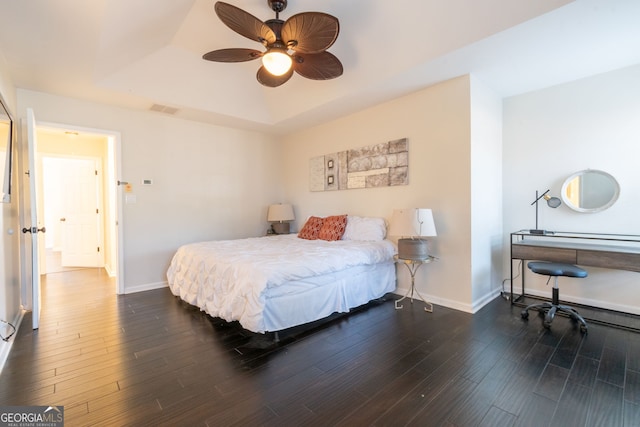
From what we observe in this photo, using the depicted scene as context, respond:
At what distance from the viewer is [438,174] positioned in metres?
3.31

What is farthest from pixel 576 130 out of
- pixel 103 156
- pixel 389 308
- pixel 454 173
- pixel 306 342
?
pixel 103 156

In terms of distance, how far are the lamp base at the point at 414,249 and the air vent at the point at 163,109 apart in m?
3.54

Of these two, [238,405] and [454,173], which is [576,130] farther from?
[238,405]

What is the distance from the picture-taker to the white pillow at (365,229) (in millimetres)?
3766

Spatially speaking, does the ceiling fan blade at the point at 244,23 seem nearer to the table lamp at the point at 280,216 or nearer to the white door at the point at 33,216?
the white door at the point at 33,216

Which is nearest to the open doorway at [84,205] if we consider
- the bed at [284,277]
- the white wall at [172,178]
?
the white wall at [172,178]

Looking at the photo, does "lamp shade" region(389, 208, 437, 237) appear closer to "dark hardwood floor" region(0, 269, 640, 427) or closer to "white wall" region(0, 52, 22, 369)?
"dark hardwood floor" region(0, 269, 640, 427)

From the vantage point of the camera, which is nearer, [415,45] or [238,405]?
[238,405]

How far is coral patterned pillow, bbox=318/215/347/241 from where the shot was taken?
401 cm

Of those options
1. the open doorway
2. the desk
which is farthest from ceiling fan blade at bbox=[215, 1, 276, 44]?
the open doorway

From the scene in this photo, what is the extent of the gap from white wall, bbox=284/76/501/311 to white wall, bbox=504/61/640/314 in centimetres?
32

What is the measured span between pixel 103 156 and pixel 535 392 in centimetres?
699

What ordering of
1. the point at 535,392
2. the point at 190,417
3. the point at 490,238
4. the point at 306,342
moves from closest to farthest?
the point at 190,417 < the point at 535,392 < the point at 306,342 < the point at 490,238

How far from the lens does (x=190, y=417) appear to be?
154 centimetres
